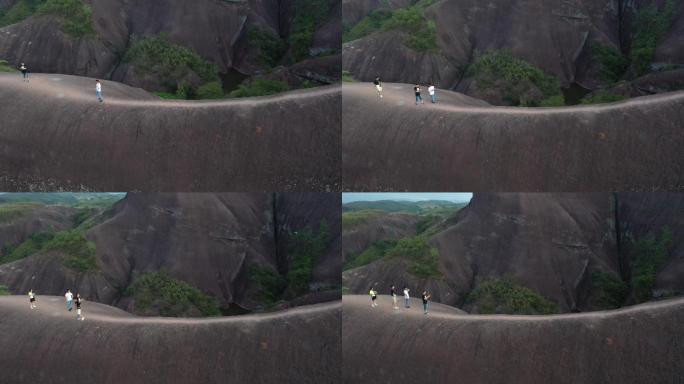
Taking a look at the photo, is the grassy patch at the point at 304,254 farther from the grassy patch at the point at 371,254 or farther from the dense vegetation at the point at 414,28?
the dense vegetation at the point at 414,28

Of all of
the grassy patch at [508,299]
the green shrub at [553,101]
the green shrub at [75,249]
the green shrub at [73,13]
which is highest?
the green shrub at [73,13]

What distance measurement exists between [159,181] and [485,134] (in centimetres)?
1444

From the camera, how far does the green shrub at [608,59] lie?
32406 millimetres

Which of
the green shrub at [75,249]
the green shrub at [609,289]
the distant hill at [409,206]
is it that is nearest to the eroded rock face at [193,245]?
the green shrub at [75,249]

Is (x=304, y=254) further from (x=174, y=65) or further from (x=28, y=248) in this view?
(x=28, y=248)

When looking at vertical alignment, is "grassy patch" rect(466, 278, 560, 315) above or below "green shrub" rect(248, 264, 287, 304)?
below

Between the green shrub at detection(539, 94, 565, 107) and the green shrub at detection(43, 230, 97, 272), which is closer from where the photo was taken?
the green shrub at detection(539, 94, 565, 107)

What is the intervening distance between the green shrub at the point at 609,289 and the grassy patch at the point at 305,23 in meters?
19.6

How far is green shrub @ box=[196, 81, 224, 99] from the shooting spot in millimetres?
28938

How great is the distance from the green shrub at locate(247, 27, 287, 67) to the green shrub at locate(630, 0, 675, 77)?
21717 mm

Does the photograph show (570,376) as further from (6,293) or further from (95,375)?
(6,293)

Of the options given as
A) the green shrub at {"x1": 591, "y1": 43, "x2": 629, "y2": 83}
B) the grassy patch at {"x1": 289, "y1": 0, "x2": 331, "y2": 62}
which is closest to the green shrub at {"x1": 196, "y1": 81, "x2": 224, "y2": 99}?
the grassy patch at {"x1": 289, "y1": 0, "x2": 331, "y2": 62}

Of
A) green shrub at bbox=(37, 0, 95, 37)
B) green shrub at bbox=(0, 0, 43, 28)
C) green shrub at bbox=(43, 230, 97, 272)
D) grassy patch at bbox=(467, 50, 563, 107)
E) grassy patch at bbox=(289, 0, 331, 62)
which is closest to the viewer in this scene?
grassy patch at bbox=(467, 50, 563, 107)

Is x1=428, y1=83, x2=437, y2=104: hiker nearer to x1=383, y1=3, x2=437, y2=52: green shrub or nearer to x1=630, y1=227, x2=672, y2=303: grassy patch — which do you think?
x1=383, y1=3, x2=437, y2=52: green shrub
